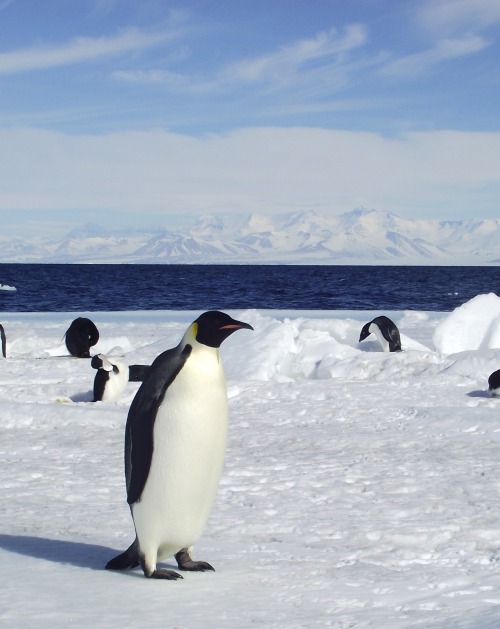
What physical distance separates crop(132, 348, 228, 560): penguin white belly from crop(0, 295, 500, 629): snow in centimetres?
18

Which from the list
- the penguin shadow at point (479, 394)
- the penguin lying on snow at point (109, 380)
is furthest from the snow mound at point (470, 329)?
the penguin lying on snow at point (109, 380)

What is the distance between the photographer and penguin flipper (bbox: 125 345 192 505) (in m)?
3.20

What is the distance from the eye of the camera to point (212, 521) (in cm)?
404

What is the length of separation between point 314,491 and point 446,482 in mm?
802

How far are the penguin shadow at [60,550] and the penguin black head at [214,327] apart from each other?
943mm

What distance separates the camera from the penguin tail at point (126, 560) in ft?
10.3

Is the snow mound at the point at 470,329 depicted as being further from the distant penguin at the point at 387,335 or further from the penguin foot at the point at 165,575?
the penguin foot at the point at 165,575

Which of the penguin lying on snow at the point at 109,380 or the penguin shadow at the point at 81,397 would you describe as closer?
the penguin lying on snow at the point at 109,380

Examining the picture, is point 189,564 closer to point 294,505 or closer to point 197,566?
point 197,566

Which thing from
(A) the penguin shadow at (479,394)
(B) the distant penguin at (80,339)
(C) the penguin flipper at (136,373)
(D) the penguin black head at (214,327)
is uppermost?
(D) the penguin black head at (214,327)

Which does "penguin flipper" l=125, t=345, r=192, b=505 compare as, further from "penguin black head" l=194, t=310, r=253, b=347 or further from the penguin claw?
the penguin claw

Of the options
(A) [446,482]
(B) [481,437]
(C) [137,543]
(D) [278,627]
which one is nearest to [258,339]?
(B) [481,437]

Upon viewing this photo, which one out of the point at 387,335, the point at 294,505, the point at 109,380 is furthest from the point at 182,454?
the point at 387,335

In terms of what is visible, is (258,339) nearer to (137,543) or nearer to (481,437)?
(481,437)
